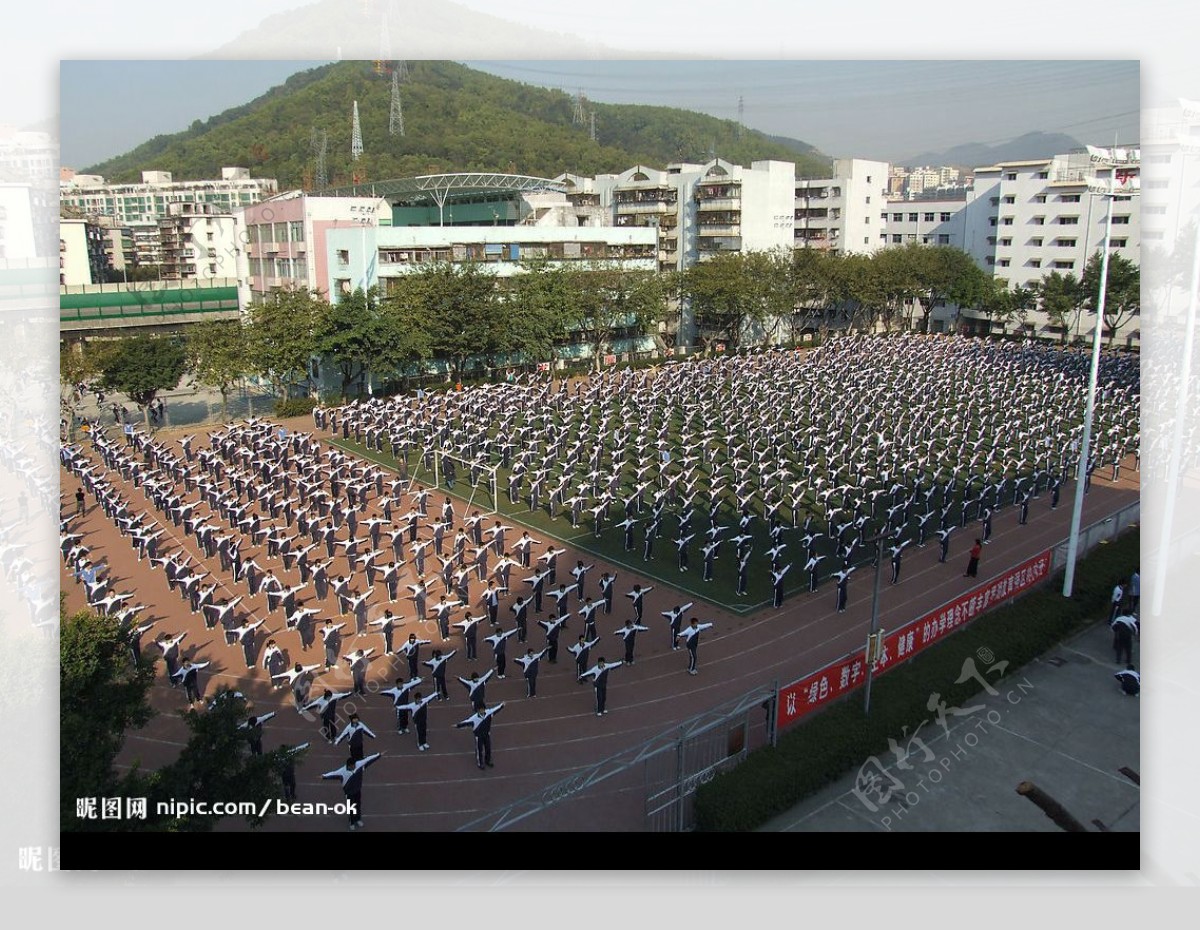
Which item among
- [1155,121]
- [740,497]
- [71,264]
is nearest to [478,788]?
[740,497]

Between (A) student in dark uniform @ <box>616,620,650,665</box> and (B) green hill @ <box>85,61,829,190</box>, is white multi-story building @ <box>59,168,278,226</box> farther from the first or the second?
(A) student in dark uniform @ <box>616,620,650,665</box>

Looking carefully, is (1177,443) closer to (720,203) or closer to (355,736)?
(355,736)

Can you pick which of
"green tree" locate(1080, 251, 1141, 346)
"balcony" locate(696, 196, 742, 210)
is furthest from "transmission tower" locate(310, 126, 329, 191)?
"green tree" locate(1080, 251, 1141, 346)

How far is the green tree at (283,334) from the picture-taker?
24.2m

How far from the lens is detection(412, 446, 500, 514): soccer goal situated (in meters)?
17.4

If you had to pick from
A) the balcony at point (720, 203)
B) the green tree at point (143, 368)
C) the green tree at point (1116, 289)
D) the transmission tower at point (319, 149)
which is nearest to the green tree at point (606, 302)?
the balcony at point (720, 203)

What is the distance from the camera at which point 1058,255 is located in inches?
1619

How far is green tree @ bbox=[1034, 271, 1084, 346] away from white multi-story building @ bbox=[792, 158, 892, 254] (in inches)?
465

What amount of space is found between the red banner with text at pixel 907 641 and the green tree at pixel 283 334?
62.5 ft

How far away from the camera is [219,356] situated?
23.4 meters

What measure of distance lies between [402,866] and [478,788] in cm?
131

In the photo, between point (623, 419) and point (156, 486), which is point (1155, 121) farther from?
point (156, 486)

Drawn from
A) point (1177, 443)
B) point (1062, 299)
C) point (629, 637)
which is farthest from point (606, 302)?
point (629, 637)

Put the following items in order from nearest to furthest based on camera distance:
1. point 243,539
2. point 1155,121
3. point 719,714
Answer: point 719,714, point 1155,121, point 243,539
